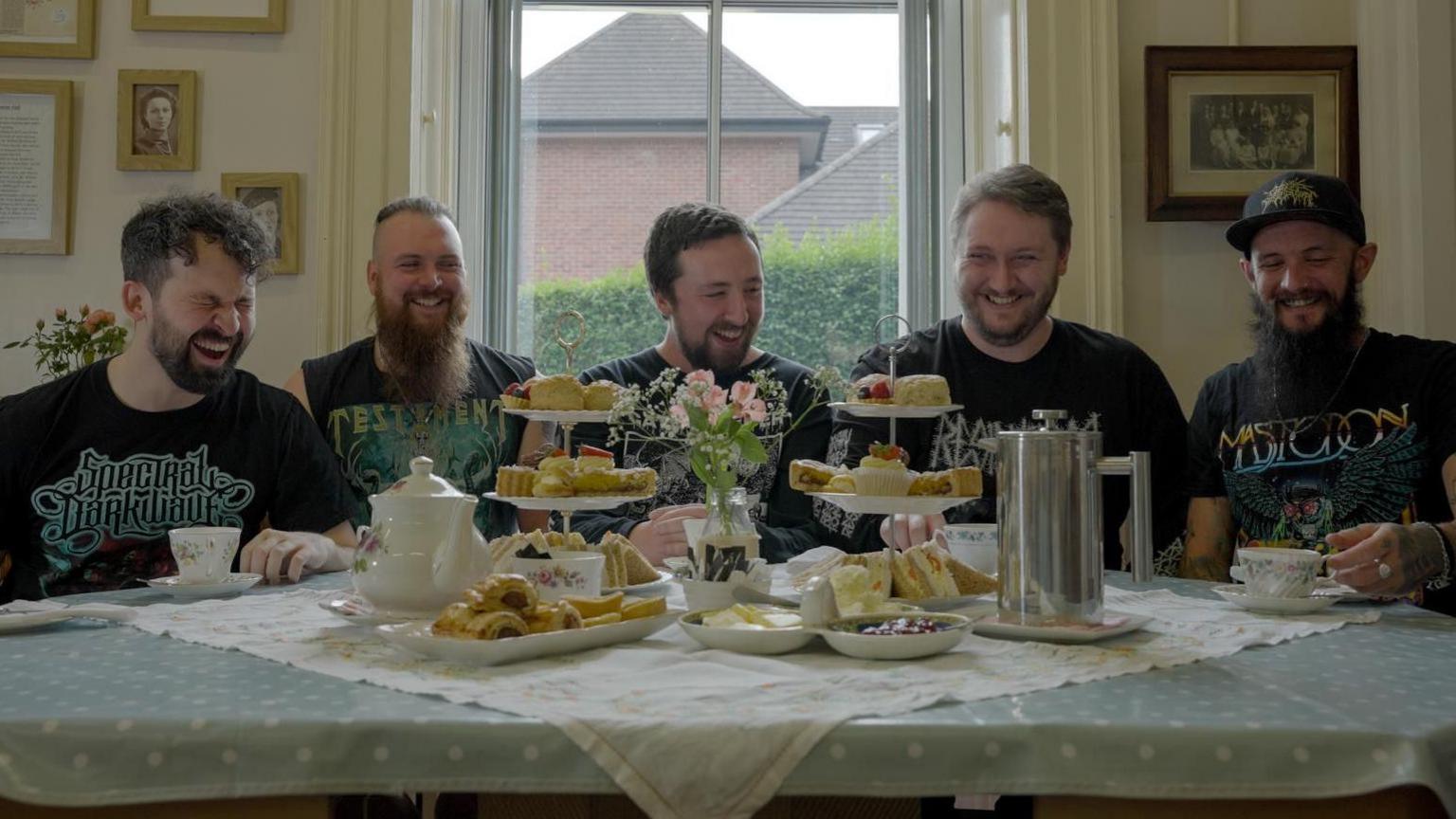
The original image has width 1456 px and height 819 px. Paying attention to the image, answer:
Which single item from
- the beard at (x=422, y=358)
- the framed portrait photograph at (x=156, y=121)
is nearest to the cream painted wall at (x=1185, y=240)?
the beard at (x=422, y=358)

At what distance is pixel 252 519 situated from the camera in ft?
8.86

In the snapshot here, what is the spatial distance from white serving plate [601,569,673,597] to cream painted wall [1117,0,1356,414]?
85.0 inches

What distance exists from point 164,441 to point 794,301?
8.12 feet

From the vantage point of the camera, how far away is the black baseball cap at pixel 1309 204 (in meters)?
2.80

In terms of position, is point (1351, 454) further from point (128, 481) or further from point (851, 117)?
point (128, 481)

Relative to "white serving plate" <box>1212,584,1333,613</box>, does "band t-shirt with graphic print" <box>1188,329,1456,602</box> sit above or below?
above

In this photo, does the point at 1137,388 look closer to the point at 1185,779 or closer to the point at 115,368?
the point at 1185,779

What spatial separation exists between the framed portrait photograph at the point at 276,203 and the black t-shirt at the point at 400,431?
627 mm

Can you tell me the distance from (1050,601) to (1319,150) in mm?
2686

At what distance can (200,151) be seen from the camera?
3.79 meters

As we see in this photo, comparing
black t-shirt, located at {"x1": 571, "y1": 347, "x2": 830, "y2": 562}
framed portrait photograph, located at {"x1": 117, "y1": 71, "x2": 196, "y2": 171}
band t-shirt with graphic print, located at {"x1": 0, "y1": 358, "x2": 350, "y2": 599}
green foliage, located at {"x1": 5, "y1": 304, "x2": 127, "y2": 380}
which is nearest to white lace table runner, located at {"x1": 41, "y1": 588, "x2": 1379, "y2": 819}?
band t-shirt with graphic print, located at {"x1": 0, "y1": 358, "x2": 350, "y2": 599}

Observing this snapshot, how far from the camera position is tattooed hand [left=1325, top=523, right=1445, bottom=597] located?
1.94 metres

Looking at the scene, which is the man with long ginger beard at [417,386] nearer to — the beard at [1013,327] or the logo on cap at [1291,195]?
the beard at [1013,327]

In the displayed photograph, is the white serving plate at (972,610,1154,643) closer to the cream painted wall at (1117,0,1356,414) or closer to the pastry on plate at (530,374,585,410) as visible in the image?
the pastry on plate at (530,374,585,410)
